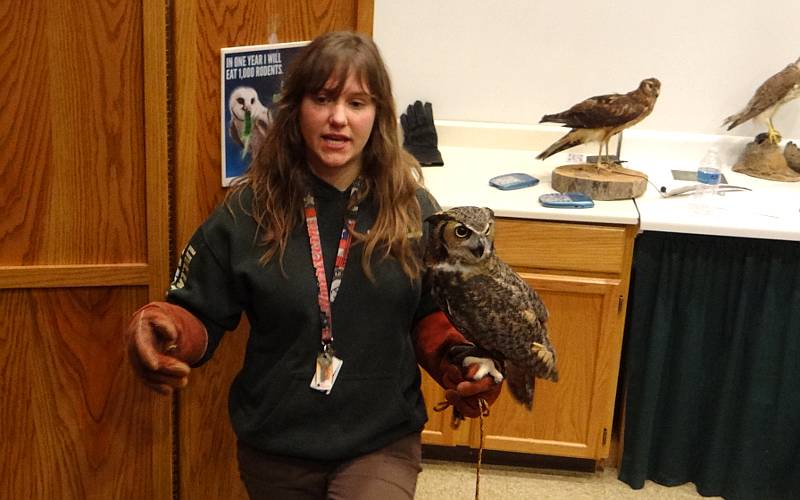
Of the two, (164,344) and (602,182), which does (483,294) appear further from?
(602,182)

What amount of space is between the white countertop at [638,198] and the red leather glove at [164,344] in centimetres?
105

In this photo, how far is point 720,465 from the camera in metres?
2.69

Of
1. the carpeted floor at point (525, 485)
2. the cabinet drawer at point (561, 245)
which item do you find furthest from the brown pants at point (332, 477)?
the carpeted floor at point (525, 485)

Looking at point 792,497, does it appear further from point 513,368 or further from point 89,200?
point 89,200

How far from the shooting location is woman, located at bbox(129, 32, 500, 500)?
1.57 metres

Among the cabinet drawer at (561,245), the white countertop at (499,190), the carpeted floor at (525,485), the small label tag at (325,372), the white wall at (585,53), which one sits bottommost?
the carpeted floor at (525,485)

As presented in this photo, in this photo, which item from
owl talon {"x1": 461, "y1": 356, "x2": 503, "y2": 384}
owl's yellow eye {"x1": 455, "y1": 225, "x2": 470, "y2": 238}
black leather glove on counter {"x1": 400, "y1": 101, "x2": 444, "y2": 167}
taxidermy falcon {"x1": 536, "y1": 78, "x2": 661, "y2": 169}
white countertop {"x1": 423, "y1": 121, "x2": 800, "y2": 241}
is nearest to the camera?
owl's yellow eye {"x1": 455, "y1": 225, "x2": 470, "y2": 238}

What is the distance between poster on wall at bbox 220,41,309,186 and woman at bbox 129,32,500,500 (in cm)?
21

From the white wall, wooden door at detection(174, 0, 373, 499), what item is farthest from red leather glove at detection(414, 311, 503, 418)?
the white wall

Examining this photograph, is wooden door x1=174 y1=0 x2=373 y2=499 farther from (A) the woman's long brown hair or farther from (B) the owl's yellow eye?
(B) the owl's yellow eye

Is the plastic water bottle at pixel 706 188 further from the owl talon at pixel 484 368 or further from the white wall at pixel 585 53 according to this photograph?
the owl talon at pixel 484 368

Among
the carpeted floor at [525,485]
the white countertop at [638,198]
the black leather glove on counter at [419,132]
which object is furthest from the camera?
the black leather glove on counter at [419,132]

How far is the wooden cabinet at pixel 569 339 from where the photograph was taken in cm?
249

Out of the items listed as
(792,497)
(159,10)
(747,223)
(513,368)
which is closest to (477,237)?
(513,368)
